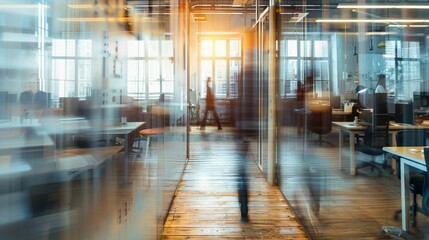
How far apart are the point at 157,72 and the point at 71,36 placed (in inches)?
61.7

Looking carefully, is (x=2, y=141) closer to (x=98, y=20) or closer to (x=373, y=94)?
(x=98, y=20)

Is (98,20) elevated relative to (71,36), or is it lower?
elevated

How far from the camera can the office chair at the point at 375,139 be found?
9.22 feet

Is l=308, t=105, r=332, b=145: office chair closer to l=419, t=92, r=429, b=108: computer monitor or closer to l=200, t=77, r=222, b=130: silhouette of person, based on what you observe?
l=419, t=92, r=429, b=108: computer monitor

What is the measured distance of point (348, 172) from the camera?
2654 mm

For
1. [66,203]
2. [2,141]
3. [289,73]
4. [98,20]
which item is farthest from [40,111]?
[289,73]

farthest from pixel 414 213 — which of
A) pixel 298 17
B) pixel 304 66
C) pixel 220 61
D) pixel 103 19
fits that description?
pixel 220 61

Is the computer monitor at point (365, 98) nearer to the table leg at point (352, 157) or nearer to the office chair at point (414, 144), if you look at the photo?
the table leg at point (352, 157)

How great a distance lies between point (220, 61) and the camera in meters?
11.9

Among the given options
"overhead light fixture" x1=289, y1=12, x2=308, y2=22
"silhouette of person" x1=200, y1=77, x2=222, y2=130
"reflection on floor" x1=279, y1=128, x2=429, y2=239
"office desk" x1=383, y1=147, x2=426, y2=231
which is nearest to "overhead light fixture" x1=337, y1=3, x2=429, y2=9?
"overhead light fixture" x1=289, y1=12, x2=308, y2=22

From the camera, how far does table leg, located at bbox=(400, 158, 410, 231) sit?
103 inches

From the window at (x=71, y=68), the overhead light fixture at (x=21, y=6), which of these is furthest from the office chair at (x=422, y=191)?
the overhead light fixture at (x=21, y=6)

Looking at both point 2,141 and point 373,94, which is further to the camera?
point 373,94

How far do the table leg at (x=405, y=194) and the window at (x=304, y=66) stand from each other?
0.90 metres
